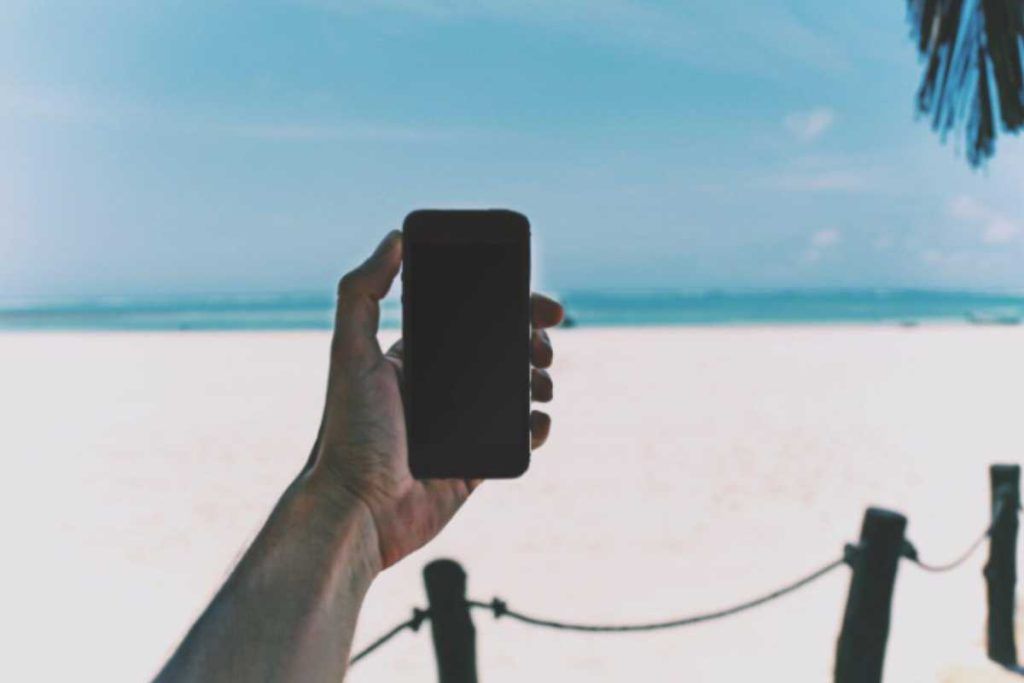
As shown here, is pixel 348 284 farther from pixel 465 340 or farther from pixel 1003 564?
pixel 1003 564

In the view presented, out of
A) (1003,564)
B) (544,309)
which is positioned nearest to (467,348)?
(544,309)

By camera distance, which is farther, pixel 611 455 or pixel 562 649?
pixel 611 455

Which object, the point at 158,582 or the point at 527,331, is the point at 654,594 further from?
the point at 527,331

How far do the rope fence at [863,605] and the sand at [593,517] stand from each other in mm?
392

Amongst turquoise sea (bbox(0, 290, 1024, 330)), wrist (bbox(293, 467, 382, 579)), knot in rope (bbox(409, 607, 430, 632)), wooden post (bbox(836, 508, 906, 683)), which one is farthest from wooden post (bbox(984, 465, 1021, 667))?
turquoise sea (bbox(0, 290, 1024, 330))

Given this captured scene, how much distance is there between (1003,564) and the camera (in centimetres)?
450

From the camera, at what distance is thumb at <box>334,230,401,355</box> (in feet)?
4.54

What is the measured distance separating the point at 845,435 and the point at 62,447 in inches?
360

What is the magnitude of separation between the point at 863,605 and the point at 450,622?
1530 millimetres

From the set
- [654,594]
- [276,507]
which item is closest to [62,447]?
[654,594]

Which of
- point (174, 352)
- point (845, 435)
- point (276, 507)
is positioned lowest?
point (276, 507)

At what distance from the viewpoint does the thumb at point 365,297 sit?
4.54 feet

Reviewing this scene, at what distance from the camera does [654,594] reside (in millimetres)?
5777

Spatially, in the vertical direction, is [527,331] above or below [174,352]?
below
